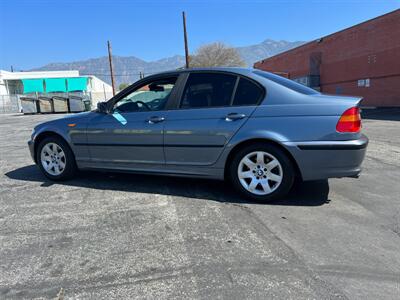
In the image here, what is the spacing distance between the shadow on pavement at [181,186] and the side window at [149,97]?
1148 millimetres

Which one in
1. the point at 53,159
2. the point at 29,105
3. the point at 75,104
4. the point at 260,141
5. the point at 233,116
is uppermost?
the point at 29,105

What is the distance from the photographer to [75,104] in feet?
111

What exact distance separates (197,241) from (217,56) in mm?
56514

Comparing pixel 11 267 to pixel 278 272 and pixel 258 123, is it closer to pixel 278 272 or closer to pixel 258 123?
pixel 278 272

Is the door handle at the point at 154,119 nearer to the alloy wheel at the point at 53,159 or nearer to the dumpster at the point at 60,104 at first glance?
the alloy wheel at the point at 53,159

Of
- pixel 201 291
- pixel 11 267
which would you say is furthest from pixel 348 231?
pixel 11 267

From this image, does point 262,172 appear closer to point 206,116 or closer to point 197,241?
point 206,116

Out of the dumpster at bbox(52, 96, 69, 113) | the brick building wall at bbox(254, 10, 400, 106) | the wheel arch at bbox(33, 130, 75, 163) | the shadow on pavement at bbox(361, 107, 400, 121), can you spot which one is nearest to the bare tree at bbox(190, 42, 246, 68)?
the brick building wall at bbox(254, 10, 400, 106)

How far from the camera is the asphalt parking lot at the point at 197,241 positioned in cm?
231

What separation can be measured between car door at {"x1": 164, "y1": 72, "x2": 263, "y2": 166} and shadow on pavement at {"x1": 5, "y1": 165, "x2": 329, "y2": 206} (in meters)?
0.48

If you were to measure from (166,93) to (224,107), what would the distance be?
0.88 meters

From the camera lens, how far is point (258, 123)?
3.73 metres

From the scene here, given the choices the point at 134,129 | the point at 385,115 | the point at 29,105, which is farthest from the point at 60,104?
the point at 134,129

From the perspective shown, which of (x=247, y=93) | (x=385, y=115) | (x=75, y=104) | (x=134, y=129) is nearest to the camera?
(x=247, y=93)
